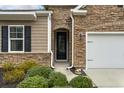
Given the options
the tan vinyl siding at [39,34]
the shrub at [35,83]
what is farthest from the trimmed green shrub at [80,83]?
the tan vinyl siding at [39,34]

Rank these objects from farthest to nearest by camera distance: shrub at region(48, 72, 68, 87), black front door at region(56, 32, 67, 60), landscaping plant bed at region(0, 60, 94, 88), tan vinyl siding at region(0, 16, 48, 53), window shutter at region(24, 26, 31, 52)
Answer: black front door at region(56, 32, 67, 60)
tan vinyl siding at region(0, 16, 48, 53)
window shutter at region(24, 26, 31, 52)
shrub at region(48, 72, 68, 87)
landscaping plant bed at region(0, 60, 94, 88)

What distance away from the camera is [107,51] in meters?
18.5

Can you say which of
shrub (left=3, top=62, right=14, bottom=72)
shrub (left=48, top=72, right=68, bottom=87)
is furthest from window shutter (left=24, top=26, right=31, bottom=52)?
shrub (left=48, top=72, right=68, bottom=87)

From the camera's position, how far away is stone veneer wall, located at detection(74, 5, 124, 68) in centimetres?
1781

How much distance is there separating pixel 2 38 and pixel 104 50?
608 centimetres

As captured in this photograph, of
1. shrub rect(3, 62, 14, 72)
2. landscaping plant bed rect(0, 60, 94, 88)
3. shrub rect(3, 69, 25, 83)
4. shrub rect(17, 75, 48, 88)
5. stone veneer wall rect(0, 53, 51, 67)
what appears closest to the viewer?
shrub rect(17, 75, 48, 88)

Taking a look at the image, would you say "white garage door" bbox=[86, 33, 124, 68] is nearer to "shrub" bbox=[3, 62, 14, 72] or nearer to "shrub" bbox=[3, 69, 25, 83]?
"shrub" bbox=[3, 62, 14, 72]

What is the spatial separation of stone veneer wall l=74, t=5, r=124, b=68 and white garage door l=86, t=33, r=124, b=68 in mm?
669

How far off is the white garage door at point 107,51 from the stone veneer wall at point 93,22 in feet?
2.20

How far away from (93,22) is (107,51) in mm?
2021

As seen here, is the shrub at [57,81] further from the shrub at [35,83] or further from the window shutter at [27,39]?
the window shutter at [27,39]

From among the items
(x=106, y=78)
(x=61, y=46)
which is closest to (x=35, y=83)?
(x=106, y=78)

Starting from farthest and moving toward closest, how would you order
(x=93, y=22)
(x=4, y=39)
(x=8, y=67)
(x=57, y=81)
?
(x=4, y=39) < (x=93, y=22) < (x=8, y=67) < (x=57, y=81)

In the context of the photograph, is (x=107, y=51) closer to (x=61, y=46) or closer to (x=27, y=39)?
(x=61, y=46)
